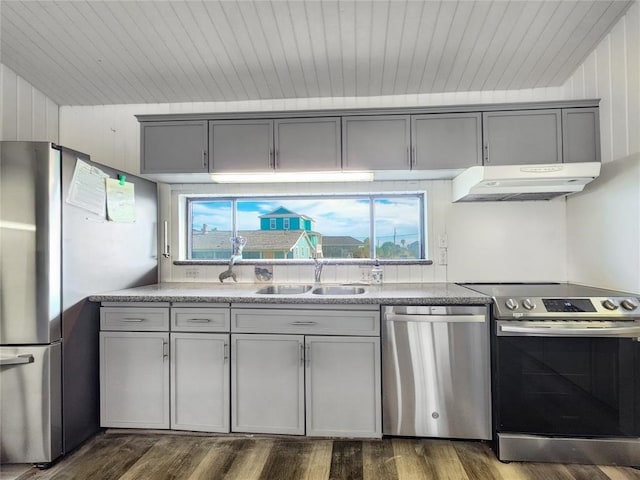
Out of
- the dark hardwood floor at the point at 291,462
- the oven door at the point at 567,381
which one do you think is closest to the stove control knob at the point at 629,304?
the oven door at the point at 567,381

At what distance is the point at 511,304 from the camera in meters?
1.93

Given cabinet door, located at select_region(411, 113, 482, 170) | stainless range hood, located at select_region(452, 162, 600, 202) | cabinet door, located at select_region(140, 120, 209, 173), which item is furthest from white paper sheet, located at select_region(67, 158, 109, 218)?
stainless range hood, located at select_region(452, 162, 600, 202)

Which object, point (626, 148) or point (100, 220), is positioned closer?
point (626, 148)

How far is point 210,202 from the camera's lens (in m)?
3.06

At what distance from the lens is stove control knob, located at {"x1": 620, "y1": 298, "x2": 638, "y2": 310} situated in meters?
A: 1.83

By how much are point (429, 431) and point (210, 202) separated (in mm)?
2419

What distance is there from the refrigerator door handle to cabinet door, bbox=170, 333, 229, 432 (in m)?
0.71

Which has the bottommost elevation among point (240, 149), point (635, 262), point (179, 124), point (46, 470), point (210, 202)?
point (46, 470)

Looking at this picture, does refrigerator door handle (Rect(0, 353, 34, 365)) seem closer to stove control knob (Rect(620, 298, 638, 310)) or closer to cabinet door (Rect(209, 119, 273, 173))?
cabinet door (Rect(209, 119, 273, 173))

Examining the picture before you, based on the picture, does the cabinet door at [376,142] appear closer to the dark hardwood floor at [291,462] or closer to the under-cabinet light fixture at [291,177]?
the under-cabinet light fixture at [291,177]

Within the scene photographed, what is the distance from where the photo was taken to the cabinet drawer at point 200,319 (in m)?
2.15

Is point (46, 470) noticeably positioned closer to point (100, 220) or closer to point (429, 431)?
point (100, 220)

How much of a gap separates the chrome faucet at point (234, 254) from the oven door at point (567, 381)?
192cm

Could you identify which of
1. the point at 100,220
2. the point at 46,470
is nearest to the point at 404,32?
the point at 100,220
